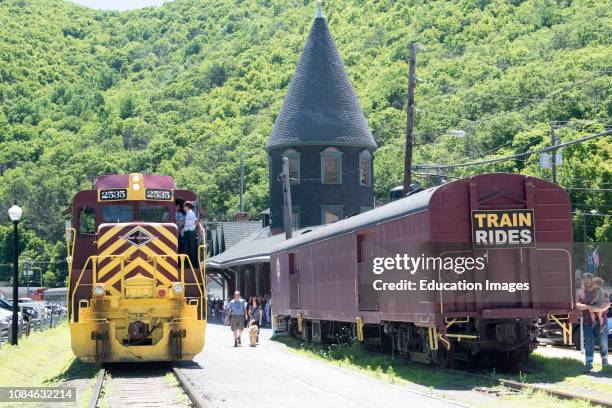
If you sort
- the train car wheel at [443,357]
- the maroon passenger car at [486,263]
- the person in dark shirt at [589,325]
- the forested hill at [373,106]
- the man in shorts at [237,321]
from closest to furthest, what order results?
the maroon passenger car at [486,263], the person in dark shirt at [589,325], the train car wheel at [443,357], the man in shorts at [237,321], the forested hill at [373,106]

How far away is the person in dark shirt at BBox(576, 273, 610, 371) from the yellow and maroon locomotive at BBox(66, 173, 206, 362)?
7836 millimetres

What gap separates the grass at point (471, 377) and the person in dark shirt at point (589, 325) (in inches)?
17.0

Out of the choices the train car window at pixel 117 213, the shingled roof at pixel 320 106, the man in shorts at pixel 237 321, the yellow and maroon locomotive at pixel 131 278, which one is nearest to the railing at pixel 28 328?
the man in shorts at pixel 237 321

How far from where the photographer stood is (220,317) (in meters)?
63.6

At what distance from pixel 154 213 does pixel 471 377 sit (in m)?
7.60

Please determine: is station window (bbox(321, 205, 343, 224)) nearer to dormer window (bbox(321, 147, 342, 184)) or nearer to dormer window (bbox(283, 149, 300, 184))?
dormer window (bbox(321, 147, 342, 184))

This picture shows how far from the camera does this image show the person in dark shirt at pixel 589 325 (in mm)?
18500

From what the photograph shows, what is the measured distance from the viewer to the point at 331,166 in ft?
198

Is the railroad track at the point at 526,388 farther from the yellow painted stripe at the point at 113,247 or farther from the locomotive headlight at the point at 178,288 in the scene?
the yellow painted stripe at the point at 113,247

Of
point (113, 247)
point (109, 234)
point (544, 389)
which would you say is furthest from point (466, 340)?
point (109, 234)

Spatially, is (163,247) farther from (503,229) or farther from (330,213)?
(330,213)

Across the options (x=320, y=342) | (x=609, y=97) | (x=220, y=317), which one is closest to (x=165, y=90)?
(x=609, y=97)

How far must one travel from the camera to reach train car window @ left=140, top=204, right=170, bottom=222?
20406 millimetres

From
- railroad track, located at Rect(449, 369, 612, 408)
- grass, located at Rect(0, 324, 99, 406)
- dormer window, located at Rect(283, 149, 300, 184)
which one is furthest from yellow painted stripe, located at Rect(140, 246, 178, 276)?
dormer window, located at Rect(283, 149, 300, 184)
